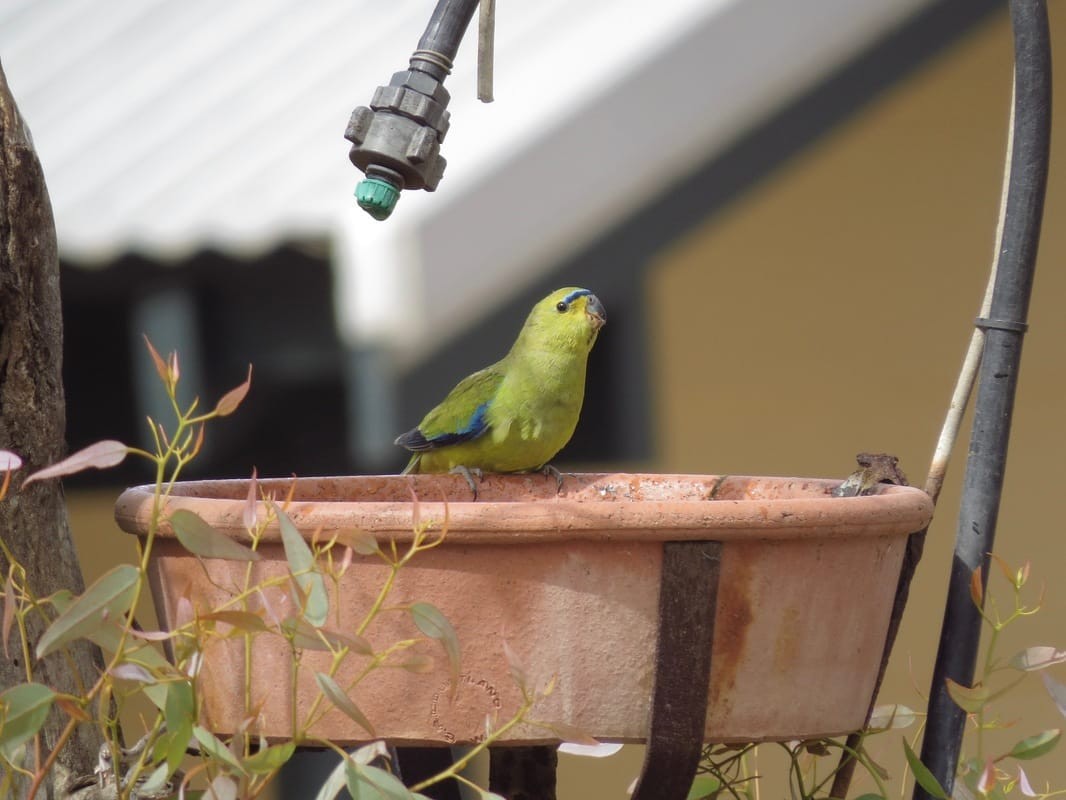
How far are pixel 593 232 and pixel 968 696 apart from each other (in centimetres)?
209

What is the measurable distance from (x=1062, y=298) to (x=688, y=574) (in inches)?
132

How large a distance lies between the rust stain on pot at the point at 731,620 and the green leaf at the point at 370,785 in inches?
11.8

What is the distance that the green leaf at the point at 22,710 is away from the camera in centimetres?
99

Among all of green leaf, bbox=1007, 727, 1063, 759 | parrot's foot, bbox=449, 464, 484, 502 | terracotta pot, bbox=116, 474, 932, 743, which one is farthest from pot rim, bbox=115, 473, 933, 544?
parrot's foot, bbox=449, 464, 484, 502

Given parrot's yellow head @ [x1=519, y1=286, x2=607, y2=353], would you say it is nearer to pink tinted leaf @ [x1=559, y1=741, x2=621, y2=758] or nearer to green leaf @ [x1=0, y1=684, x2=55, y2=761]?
pink tinted leaf @ [x1=559, y1=741, x2=621, y2=758]

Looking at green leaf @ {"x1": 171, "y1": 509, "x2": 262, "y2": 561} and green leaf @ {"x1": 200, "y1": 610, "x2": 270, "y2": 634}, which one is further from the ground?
green leaf @ {"x1": 171, "y1": 509, "x2": 262, "y2": 561}

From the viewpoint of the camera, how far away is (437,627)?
107 cm

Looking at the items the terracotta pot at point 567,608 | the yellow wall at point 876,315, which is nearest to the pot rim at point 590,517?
the terracotta pot at point 567,608

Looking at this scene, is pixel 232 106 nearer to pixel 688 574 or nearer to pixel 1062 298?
pixel 1062 298

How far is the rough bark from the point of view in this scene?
1.32 m

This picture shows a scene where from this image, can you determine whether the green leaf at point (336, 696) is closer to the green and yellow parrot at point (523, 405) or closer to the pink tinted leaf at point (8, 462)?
the pink tinted leaf at point (8, 462)

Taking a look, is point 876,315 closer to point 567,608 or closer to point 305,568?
point 567,608

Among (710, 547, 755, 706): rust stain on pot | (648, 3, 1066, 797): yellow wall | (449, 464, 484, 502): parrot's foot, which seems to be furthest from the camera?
(648, 3, 1066, 797): yellow wall

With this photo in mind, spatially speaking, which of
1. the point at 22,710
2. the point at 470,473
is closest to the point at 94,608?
the point at 22,710
